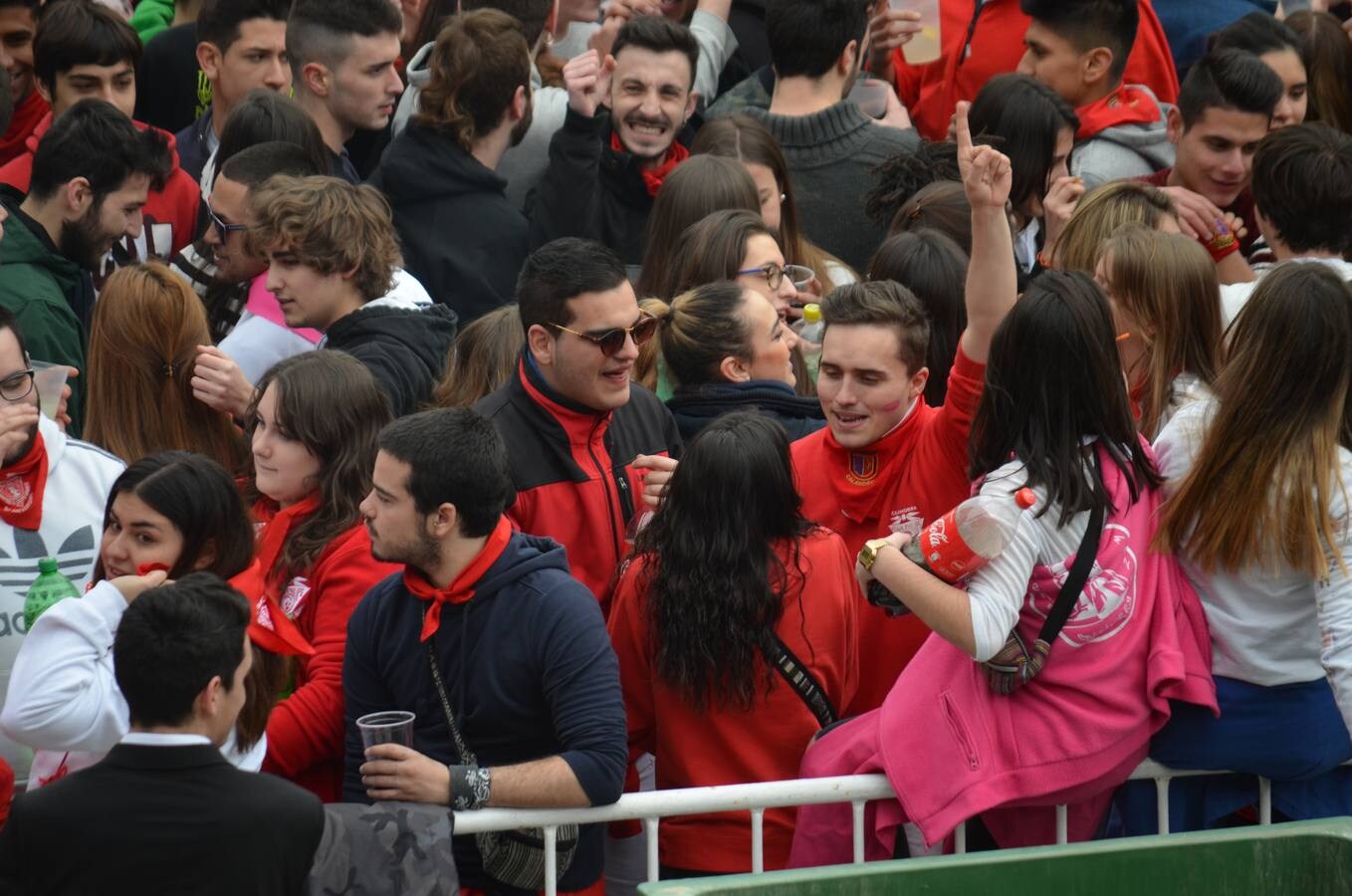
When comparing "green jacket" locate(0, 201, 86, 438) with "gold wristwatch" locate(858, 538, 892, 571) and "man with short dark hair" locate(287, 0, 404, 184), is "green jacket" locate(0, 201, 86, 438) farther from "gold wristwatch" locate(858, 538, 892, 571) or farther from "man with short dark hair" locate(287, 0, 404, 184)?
"gold wristwatch" locate(858, 538, 892, 571)

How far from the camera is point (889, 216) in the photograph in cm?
639

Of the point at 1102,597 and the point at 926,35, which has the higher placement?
the point at 926,35

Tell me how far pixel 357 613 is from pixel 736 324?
5.13 feet

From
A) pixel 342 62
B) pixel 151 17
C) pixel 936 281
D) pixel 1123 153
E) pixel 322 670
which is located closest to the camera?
pixel 322 670

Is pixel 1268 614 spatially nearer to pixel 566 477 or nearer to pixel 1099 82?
pixel 566 477

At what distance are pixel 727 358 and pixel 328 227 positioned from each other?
4.28ft

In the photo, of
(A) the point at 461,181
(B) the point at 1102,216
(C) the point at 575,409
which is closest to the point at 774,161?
(A) the point at 461,181

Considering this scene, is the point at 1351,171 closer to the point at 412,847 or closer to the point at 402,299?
the point at 402,299

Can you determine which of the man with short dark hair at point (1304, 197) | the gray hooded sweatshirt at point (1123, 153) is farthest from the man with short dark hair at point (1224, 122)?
the man with short dark hair at point (1304, 197)

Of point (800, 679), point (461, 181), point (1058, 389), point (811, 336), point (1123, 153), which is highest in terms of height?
point (1058, 389)

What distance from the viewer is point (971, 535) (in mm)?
3607

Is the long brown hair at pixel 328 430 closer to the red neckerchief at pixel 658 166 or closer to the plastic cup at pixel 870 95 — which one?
the red neckerchief at pixel 658 166

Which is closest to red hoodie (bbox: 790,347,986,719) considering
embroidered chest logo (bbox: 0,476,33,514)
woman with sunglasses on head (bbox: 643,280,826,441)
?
woman with sunglasses on head (bbox: 643,280,826,441)

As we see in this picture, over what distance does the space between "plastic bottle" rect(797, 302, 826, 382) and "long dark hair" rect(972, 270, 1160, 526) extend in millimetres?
1714
